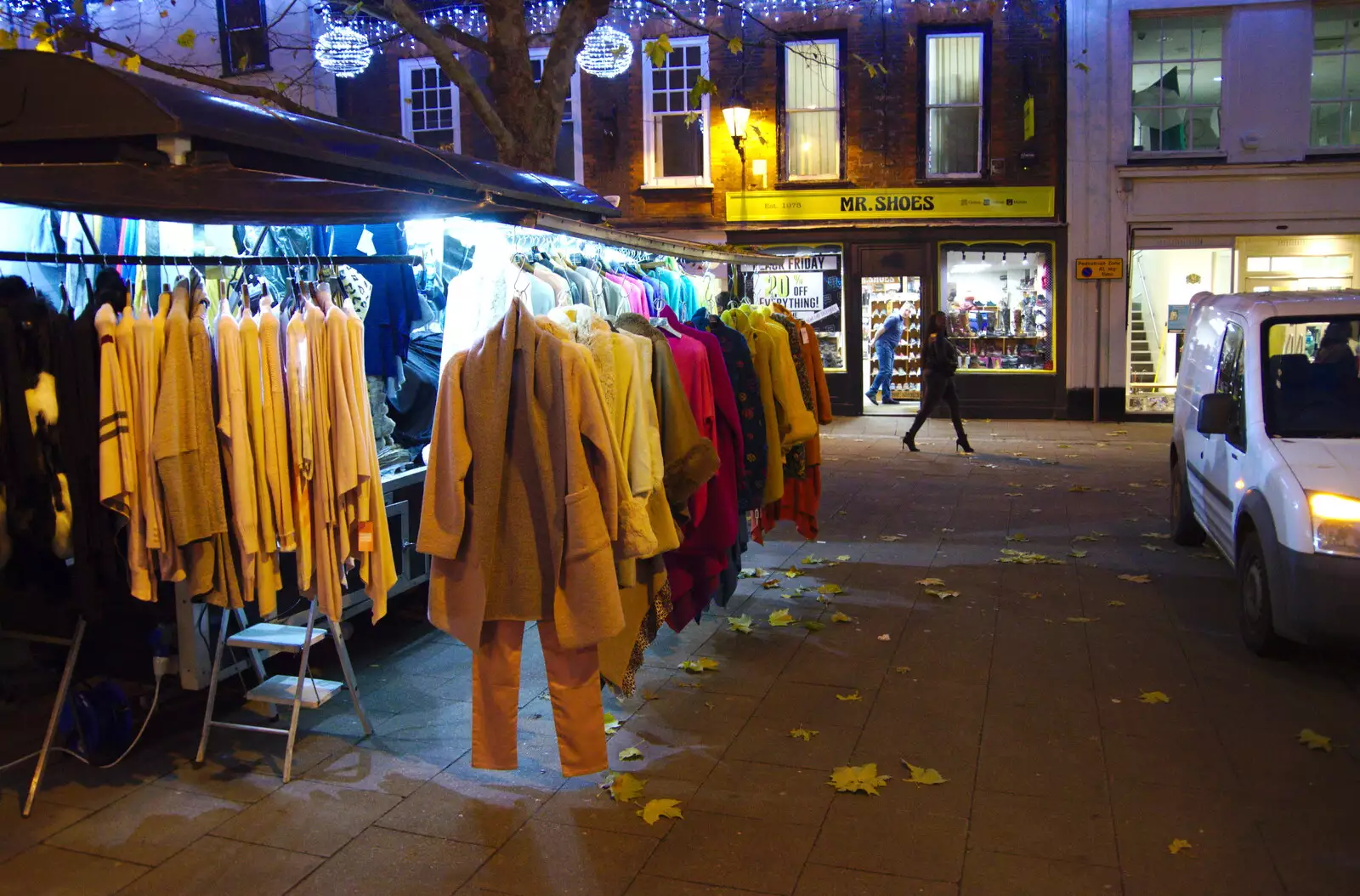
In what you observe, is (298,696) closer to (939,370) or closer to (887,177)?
(939,370)

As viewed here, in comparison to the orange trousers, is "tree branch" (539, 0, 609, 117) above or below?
above

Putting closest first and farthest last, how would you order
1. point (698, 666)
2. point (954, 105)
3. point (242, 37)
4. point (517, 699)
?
1. point (517, 699)
2. point (698, 666)
3. point (242, 37)
4. point (954, 105)

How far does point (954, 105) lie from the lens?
59.3 feet

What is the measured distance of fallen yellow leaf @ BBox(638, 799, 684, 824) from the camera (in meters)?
4.16

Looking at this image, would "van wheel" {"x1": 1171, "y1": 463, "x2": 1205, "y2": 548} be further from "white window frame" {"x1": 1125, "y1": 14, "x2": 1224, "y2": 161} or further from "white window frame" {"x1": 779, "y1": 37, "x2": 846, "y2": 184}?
"white window frame" {"x1": 779, "y1": 37, "x2": 846, "y2": 184}

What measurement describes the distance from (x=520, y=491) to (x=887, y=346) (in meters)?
15.4

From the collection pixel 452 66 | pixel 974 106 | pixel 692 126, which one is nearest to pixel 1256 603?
pixel 452 66

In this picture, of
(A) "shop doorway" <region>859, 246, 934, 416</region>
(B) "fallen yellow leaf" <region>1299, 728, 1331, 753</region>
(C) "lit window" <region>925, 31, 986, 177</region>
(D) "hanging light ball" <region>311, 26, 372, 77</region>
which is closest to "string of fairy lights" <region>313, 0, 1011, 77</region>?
(C) "lit window" <region>925, 31, 986, 177</region>

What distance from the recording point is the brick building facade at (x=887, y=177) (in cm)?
1772

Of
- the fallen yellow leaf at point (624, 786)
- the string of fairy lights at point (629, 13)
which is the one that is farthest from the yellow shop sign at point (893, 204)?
the fallen yellow leaf at point (624, 786)

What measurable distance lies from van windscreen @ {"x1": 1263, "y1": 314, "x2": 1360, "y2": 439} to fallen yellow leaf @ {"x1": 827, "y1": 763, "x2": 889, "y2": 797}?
3.38 m

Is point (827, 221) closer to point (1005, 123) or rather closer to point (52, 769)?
point (1005, 123)

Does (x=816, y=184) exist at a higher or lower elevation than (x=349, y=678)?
higher

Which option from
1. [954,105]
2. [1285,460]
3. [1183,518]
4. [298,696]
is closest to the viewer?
[298,696]
